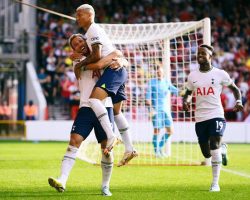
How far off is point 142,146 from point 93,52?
13.6m

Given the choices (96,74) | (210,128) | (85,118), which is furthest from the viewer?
(210,128)

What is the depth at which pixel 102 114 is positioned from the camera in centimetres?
1085

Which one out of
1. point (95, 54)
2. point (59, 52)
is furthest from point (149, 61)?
point (59, 52)

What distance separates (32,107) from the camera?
3250cm

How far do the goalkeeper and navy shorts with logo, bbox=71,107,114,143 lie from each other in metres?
8.07

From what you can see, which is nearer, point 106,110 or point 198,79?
point 106,110

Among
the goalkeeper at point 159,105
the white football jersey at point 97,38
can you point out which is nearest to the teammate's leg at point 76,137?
the white football jersey at point 97,38

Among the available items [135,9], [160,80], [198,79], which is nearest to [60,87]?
[135,9]

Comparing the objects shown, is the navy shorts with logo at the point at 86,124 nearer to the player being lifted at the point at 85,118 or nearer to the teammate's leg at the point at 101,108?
the player being lifted at the point at 85,118

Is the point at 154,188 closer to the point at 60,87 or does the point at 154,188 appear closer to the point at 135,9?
the point at 60,87

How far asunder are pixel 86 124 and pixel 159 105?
884 centimetres

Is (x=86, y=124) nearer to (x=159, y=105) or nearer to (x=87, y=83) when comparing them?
(x=87, y=83)

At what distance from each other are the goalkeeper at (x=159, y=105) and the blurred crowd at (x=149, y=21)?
1284 cm

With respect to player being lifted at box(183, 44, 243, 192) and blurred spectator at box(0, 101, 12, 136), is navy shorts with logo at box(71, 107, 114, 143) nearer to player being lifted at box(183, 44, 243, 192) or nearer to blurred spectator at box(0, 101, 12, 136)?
player being lifted at box(183, 44, 243, 192)
